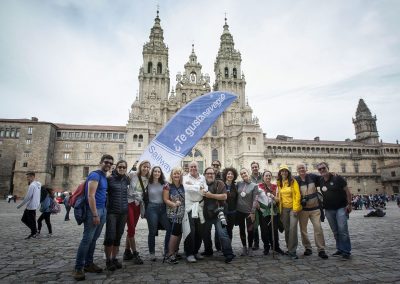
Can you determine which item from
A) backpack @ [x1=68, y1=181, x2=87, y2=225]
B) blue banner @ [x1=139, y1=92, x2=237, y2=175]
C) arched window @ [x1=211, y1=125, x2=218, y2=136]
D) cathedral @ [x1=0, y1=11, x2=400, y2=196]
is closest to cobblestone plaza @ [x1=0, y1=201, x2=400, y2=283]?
backpack @ [x1=68, y1=181, x2=87, y2=225]

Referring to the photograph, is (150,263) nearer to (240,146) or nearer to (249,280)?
(249,280)

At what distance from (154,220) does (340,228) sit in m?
4.10

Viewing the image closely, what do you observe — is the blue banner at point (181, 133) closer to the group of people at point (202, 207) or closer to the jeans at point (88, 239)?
the group of people at point (202, 207)

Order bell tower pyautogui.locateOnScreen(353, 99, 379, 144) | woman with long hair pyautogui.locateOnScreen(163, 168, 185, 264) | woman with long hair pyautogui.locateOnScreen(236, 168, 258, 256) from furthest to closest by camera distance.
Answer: bell tower pyautogui.locateOnScreen(353, 99, 379, 144) < woman with long hair pyautogui.locateOnScreen(236, 168, 258, 256) < woman with long hair pyautogui.locateOnScreen(163, 168, 185, 264)

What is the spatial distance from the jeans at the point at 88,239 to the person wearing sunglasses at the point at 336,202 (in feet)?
16.0

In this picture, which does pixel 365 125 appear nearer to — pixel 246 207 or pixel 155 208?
pixel 246 207

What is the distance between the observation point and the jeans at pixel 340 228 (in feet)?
17.4

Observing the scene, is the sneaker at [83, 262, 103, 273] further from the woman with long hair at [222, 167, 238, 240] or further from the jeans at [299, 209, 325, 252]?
the jeans at [299, 209, 325, 252]

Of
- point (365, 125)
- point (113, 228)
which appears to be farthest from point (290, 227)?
point (365, 125)

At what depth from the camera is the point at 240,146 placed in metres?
46.0

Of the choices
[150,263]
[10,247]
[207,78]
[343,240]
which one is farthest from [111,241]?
[207,78]

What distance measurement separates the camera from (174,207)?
17.4 ft

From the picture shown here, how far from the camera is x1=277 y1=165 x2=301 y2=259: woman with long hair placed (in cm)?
557

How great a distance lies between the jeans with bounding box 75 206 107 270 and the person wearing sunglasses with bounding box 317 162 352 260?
16.0 feet
